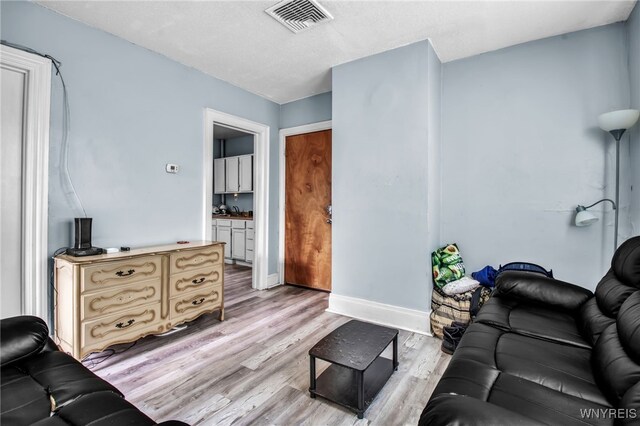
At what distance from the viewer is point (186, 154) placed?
10.5 ft

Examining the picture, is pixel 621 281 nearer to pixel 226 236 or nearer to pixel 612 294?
pixel 612 294

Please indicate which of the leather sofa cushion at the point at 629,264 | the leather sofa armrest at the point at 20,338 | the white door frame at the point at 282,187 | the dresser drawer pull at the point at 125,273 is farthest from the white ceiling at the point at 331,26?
the leather sofa armrest at the point at 20,338

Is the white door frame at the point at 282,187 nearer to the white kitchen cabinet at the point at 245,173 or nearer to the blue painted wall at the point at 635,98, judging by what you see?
the white kitchen cabinet at the point at 245,173

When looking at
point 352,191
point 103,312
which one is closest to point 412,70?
point 352,191

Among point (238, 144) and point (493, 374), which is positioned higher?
point (238, 144)

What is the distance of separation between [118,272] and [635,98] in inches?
163

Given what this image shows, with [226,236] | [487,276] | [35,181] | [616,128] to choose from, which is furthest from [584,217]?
[226,236]

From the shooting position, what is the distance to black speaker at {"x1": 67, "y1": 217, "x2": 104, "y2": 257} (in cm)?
225

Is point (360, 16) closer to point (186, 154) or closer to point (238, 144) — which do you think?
point (186, 154)

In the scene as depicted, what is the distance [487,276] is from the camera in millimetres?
2760

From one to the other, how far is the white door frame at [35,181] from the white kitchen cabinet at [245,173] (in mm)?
3609

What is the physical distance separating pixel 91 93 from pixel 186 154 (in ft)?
3.04

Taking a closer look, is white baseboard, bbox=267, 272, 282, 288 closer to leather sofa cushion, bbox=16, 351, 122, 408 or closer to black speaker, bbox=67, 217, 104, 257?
black speaker, bbox=67, 217, 104, 257

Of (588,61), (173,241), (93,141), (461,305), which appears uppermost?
(588,61)
